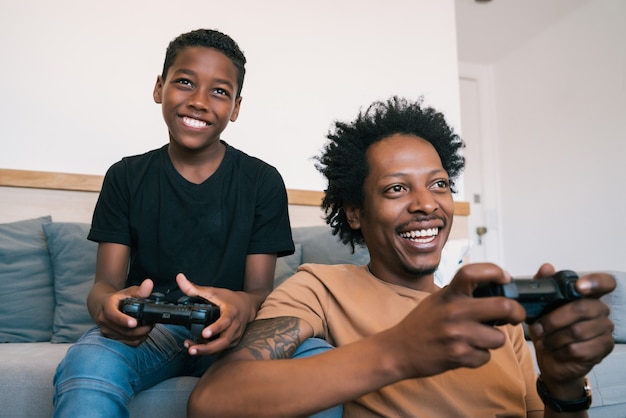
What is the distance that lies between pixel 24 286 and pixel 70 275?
0.49 ft

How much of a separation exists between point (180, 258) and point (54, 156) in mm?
1172

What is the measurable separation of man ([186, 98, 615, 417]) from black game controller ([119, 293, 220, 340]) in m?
0.07

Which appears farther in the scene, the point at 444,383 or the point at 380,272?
the point at 380,272

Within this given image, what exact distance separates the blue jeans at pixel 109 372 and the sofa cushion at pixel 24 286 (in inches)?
34.3

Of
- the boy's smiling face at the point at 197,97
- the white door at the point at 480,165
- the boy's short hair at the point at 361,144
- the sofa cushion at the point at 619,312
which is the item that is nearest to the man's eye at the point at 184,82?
the boy's smiling face at the point at 197,97

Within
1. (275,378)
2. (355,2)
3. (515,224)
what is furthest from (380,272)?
(515,224)

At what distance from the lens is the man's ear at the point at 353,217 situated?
1.15 metres

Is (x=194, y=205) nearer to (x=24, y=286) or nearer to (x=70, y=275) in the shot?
(x=70, y=275)

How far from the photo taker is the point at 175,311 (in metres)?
0.79

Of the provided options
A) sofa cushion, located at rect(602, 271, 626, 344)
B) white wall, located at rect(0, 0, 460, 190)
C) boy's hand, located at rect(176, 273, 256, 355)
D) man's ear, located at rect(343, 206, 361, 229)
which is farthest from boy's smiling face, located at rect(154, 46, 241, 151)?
sofa cushion, located at rect(602, 271, 626, 344)

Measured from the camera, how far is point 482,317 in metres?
0.55

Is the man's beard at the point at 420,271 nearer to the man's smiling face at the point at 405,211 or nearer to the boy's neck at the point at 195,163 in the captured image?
the man's smiling face at the point at 405,211

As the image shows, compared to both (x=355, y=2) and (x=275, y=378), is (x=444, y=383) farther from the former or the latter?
(x=355, y=2)

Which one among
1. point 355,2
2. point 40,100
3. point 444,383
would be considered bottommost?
point 444,383
